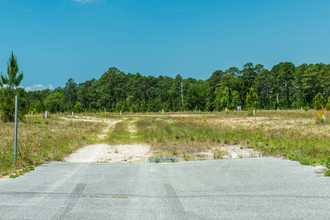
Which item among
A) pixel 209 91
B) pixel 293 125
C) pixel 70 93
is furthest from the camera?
pixel 70 93

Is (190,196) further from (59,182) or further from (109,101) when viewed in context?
(109,101)

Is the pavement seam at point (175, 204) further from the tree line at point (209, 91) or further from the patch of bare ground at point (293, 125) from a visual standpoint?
the tree line at point (209, 91)

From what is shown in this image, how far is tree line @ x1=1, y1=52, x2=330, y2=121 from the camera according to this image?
242 feet

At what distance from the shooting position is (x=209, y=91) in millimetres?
84250

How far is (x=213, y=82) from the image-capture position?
88750 mm

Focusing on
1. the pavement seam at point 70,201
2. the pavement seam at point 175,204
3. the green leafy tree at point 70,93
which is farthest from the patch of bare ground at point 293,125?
the green leafy tree at point 70,93

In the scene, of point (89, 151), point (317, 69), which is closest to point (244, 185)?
point (89, 151)

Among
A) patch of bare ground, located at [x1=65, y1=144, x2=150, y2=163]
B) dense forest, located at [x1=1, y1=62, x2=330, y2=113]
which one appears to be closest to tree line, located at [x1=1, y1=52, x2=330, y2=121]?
dense forest, located at [x1=1, y1=62, x2=330, y2=113]

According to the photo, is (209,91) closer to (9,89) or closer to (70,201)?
(9,89)

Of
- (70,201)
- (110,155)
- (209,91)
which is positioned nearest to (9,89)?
(110,155)

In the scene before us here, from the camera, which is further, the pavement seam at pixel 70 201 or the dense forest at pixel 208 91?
the dense forest at pixel 208 91

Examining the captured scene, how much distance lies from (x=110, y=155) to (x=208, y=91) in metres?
76.8

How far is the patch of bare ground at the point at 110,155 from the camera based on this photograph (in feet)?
36.1

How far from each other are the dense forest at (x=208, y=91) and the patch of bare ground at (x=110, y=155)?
56732 mm
